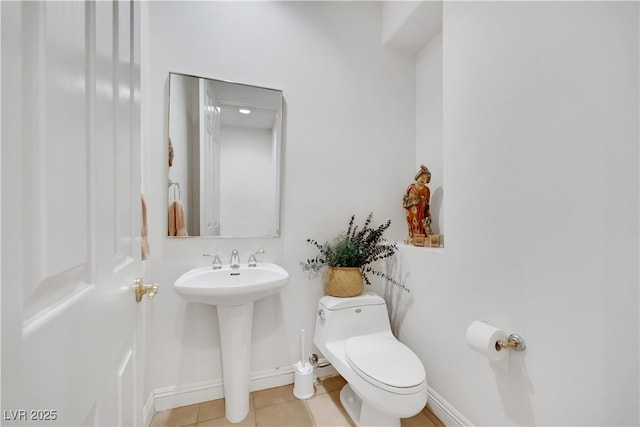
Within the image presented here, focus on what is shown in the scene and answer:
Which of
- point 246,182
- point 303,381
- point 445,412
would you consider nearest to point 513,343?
point 445,412

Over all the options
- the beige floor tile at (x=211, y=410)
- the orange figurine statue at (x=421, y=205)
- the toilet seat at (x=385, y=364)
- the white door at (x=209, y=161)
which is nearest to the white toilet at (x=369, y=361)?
the toilet seat at (x=385, y=364)

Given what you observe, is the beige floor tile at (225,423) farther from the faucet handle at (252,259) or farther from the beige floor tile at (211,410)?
the faucet handle at (252,259)

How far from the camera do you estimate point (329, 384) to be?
5.76ft

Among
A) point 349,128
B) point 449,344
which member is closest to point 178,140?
point 349,128

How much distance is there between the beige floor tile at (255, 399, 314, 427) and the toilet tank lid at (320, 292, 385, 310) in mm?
581

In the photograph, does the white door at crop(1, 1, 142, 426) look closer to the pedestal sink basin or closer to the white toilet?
the pedestal sink basin

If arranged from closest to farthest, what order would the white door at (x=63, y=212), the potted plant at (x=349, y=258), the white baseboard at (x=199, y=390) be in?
the white door at (x=63, y=212)
the white baseboard at (x=199, y=390)
the potted plant at (x=349, y=258)

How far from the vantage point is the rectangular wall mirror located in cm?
154

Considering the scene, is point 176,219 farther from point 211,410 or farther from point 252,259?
point 211,410

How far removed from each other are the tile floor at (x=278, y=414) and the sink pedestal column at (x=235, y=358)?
3.1 inches

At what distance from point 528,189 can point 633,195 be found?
29cm

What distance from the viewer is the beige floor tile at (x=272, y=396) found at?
1.58 m

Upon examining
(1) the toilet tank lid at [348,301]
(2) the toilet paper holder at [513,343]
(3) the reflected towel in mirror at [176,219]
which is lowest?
(1) the toilet tank lid at [348,301]

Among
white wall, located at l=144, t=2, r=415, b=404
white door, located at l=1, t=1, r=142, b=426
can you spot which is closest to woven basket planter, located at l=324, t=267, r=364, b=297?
white wall, located at l=144, t=2, r=415, b=404
